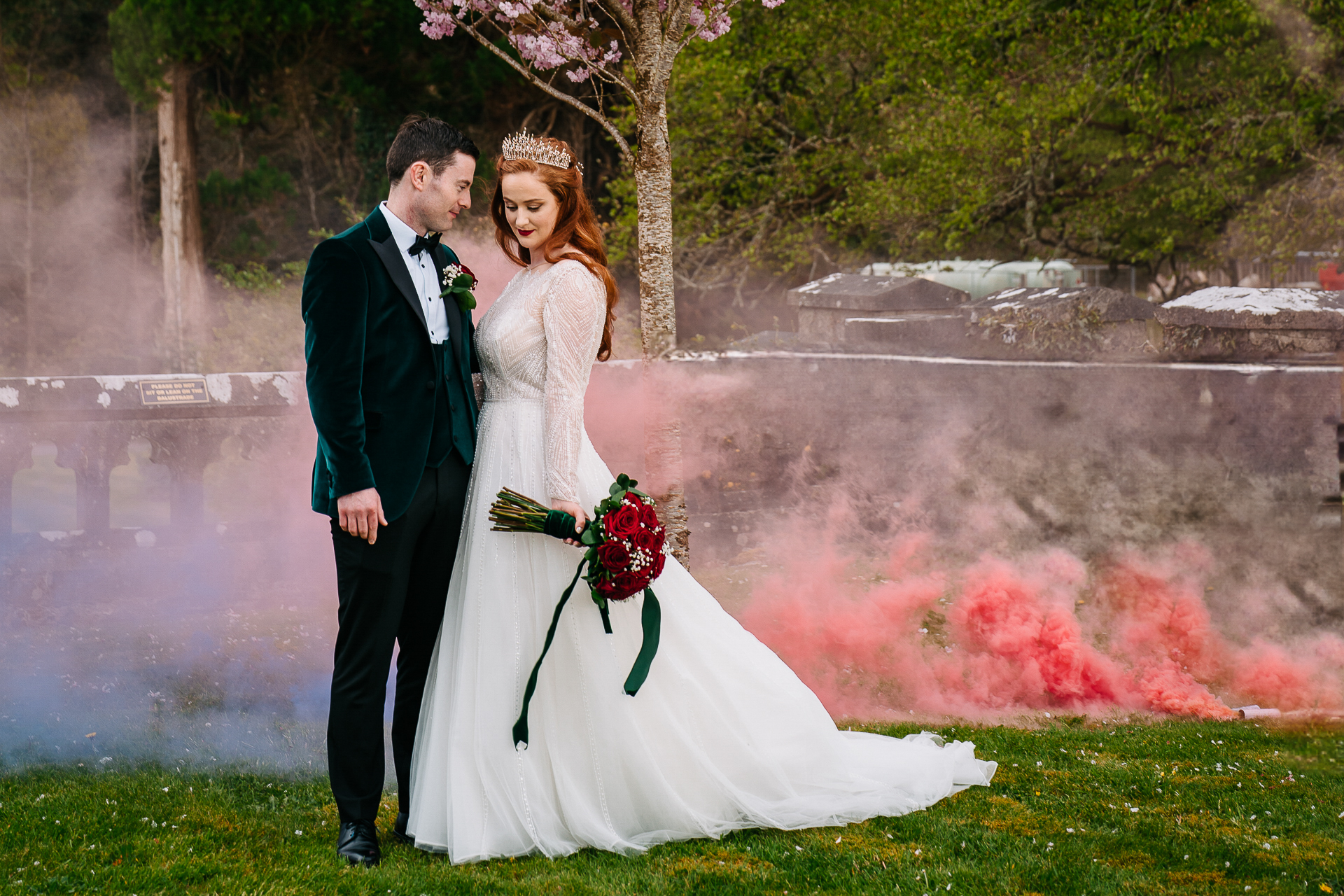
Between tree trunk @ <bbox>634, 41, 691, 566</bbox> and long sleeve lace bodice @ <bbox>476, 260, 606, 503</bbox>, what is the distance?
6.81ft

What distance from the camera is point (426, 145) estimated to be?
3.12m

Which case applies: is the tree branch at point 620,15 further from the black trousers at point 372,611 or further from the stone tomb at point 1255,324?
the stone tomb at point 1255,324

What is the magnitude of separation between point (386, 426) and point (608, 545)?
0.74 meters

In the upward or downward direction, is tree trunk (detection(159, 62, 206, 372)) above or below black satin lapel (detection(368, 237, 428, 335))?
above

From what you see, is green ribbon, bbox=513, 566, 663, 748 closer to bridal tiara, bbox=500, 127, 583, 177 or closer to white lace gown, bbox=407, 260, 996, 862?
white lace gown, bbox=407, 260, 996, 862

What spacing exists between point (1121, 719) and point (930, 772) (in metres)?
1.86

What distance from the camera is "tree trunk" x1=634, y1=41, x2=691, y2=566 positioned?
516 centimetres

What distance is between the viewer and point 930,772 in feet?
11.9

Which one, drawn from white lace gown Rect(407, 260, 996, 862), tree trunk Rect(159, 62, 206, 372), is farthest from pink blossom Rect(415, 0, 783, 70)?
tree trunk Rect(159, 62, 206, 372)

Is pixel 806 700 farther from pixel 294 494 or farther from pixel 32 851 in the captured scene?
pixel 294 494

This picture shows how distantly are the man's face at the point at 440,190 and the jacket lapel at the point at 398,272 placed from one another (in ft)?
0.57

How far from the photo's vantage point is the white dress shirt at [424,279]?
310 centimetres

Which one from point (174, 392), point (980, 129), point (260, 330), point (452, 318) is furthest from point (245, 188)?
point (452, 318)

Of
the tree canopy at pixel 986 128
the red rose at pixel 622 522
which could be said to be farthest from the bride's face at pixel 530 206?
the tree canopy at pixel 986 128
